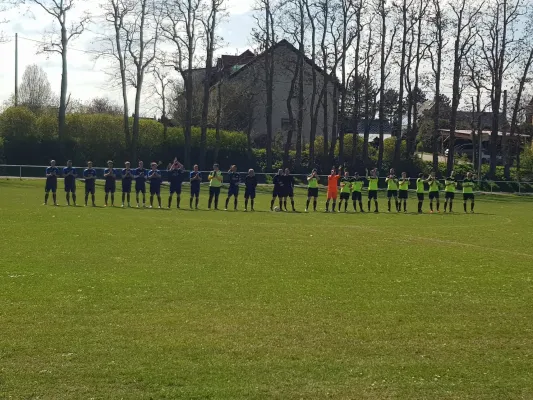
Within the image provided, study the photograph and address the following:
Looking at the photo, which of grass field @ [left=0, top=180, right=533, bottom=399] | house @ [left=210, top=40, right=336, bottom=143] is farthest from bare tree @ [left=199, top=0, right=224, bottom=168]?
grass field @ [left=0, top=180, right=533, bottom=399]

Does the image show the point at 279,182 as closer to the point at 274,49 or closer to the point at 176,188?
the point at 176,188

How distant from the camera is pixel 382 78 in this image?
205ft

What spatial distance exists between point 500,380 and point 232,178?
24.1 meters

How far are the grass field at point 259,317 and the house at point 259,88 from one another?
4782cm

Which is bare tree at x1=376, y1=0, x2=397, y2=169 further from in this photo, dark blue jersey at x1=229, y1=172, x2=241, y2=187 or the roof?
dark blue jersey at x1=229, y1=172, x2=241, y2=187

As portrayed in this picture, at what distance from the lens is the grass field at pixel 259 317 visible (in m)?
7.18

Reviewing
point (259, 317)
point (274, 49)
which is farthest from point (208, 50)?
point (259, 317)

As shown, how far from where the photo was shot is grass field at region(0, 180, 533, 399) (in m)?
7.18

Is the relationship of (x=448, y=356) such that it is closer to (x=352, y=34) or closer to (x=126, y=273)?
(x=126, y=273)

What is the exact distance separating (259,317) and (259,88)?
205ft

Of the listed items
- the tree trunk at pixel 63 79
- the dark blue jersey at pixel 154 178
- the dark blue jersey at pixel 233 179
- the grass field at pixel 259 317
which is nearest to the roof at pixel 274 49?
the tree trunk at pixel 63 79

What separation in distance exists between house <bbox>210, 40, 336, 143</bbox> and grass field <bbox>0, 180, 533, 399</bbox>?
47816mm

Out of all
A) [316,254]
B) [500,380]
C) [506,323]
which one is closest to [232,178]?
[316,254]

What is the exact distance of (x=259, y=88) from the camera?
233 ft
